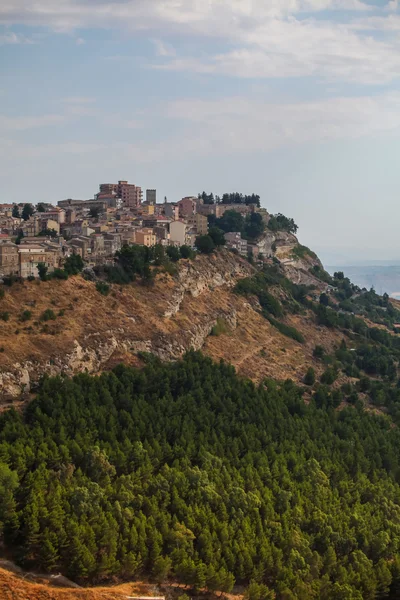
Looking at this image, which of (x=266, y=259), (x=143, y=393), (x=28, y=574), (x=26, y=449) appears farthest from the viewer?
(x=266, y=259)

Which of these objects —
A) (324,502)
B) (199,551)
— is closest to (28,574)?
(199,551)

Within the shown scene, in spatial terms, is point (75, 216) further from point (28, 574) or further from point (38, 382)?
point (28, 574)

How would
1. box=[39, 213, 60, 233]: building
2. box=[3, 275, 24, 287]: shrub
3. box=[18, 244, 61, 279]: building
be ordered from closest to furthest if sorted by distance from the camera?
box=[3, 275, 24, 287]: shrub < box=[18, 244, 61, 279]: building < box=[39, 213, 60, 233]: building

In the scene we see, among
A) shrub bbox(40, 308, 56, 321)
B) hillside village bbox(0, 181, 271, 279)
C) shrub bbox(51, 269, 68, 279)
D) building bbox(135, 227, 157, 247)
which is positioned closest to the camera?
shrub bbox(40, 308, 56, 321)

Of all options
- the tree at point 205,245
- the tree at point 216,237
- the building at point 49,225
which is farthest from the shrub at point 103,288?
the tree at point 216,237

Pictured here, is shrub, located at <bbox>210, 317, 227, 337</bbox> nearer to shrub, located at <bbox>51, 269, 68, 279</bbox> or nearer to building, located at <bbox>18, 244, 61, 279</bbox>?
shrub, located at <bbox>51, 269, 68, 279</bbox>

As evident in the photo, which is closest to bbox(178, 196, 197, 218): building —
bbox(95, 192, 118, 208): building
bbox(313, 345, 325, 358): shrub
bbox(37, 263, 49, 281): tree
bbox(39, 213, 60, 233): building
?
bbox(95, 192, 118, 208): building

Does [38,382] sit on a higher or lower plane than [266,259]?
lower
